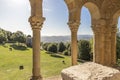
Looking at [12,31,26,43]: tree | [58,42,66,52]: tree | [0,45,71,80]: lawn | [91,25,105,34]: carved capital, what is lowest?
[0,45,71,80]: lawn

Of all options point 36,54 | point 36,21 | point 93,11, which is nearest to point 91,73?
point 36,54

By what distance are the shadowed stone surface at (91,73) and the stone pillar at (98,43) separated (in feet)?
40.0

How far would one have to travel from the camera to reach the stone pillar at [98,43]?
579 inches

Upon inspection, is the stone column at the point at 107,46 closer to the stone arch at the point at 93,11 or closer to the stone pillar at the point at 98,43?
the stone pillar at the point at 98,43

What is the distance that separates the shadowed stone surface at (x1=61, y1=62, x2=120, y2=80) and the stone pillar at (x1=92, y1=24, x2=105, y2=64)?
40.0ft

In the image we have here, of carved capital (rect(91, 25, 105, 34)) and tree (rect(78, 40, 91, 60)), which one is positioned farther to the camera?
tree (rect(78, 40, 91, 60))

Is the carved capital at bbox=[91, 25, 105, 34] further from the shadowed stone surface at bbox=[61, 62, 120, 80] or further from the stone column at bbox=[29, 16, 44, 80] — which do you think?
the shadowed stone surface at bbox=[61, 62, 120, 80]

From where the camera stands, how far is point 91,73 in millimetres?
2463

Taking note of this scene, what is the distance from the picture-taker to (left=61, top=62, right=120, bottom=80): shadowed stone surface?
240 centimetres

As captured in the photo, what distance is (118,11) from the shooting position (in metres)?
15.5

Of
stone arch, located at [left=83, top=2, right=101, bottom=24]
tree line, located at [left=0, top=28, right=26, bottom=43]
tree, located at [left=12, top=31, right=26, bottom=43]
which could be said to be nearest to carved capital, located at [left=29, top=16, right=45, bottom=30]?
stone arch, located at [left=83, top=2, right=101, bottom=24]

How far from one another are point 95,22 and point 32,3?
6264mm

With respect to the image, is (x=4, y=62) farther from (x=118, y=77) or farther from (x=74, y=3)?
(x=118, y=77)

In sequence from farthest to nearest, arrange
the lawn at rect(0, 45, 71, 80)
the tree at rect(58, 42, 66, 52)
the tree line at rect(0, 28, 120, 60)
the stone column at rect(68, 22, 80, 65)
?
1. the tree at rect(58, 42, 66, 52)
2. the tree line at rect(0, 28, 120, 60)
3. the lawn at rect(0, 45, 71, 80)
4. the stone column at rect(68, 22, 80, 65)
